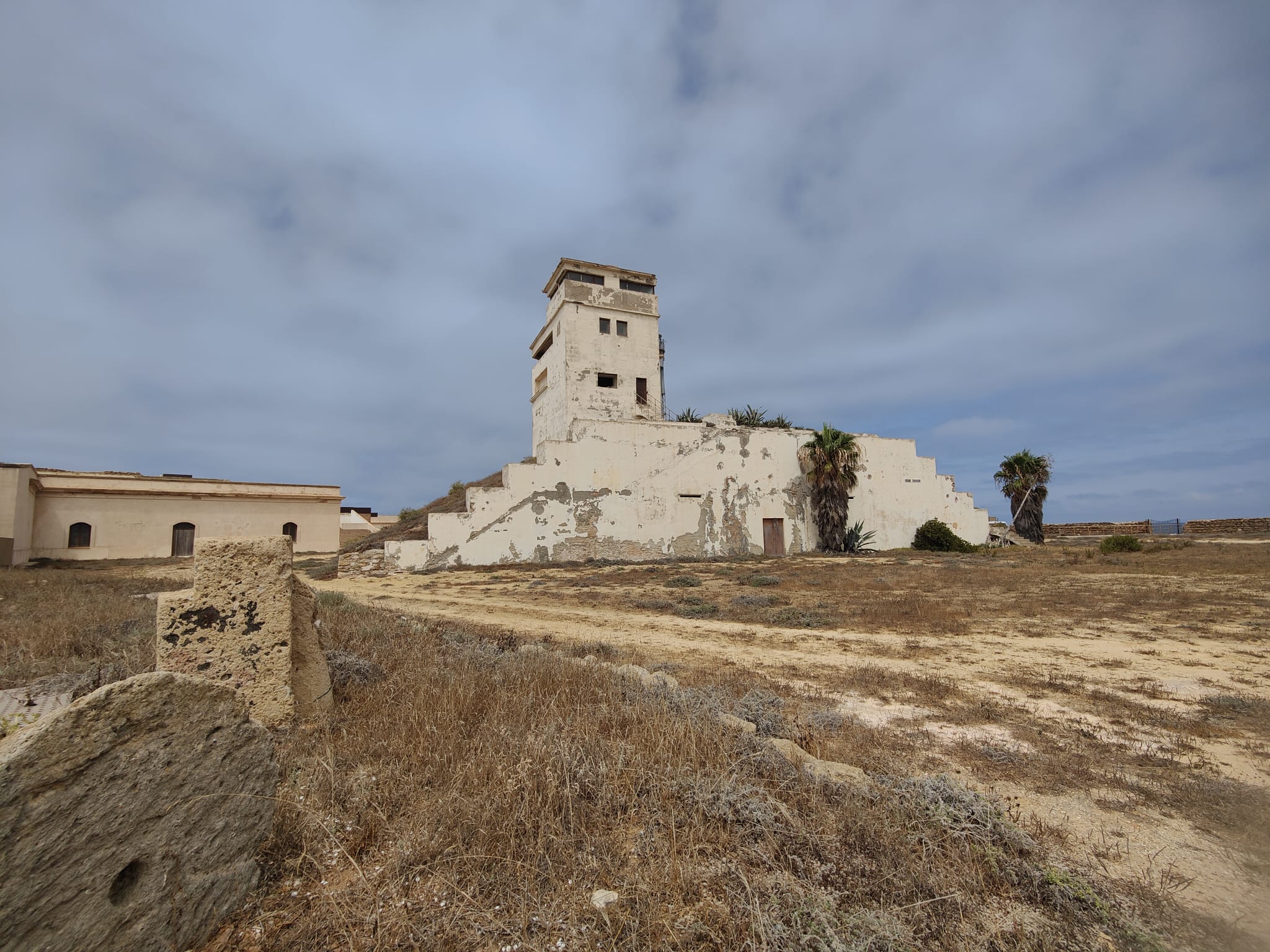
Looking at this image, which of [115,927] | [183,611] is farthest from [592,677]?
[115,927]

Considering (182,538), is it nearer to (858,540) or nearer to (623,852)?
(858,540)

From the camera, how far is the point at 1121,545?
2350 centimetres

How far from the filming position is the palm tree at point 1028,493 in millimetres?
35156

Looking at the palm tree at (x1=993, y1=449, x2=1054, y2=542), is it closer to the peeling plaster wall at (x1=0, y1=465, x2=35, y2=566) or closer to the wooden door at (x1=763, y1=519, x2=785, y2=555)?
the wooden door at (x1=763, y1=519, x2=785, y2=555)

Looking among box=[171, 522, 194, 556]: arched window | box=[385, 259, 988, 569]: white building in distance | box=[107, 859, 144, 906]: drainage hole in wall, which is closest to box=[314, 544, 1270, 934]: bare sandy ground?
box=[107, 859, 144, 906]: drainage hole in wall

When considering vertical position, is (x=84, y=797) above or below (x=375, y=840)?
above

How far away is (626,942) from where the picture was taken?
220cm

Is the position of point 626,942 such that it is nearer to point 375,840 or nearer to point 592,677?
point 375,840

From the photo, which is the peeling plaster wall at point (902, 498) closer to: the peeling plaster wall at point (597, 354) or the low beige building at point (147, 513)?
the peeling plaster wall at point (597, 354)

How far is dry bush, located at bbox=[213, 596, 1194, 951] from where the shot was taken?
229 cm

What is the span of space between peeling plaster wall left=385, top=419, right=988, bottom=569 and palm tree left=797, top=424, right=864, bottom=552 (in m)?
0.78

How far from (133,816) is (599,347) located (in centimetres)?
3047

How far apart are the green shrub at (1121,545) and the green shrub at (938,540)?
5567 millimetres

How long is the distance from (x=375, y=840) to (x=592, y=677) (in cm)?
283
